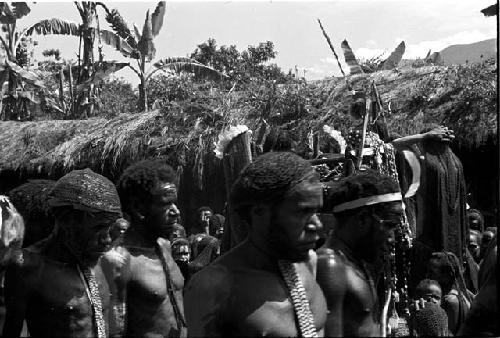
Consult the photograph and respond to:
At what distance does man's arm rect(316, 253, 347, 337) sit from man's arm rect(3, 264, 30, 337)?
1.21 m

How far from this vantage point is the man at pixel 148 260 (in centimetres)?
437

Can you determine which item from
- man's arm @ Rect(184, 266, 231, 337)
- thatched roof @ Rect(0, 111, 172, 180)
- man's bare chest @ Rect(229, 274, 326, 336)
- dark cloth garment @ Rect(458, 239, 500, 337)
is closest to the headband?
dark cloth garment @ Rect(458, 239, 500, 337)

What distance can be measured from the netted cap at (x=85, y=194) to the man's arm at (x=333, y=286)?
0.94 meters

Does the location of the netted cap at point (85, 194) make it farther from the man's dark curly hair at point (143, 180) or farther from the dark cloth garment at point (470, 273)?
the dark cloth garment at point (470, 273)

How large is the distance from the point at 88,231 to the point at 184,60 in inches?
Answer: 638

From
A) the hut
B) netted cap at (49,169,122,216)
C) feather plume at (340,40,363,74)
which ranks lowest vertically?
netted cap at (49,169,122,216)

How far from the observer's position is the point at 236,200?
293cm

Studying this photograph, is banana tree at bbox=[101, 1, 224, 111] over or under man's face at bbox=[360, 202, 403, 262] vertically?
over

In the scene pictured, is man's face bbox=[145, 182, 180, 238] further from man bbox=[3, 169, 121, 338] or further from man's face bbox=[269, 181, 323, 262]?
man's face bbox=[269, 181, 323, 262]

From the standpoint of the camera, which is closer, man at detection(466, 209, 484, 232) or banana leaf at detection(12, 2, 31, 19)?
man at detection(466, 209, 484, 232)

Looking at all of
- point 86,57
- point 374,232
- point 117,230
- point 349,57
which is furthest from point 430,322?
point 86,57

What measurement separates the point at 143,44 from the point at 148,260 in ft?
48.3

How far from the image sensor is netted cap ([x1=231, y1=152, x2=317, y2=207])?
2.85 m

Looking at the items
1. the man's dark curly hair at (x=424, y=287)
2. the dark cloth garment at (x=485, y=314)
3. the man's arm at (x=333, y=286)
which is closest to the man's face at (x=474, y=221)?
the man's dark curly hair at (x=424, y=287)
